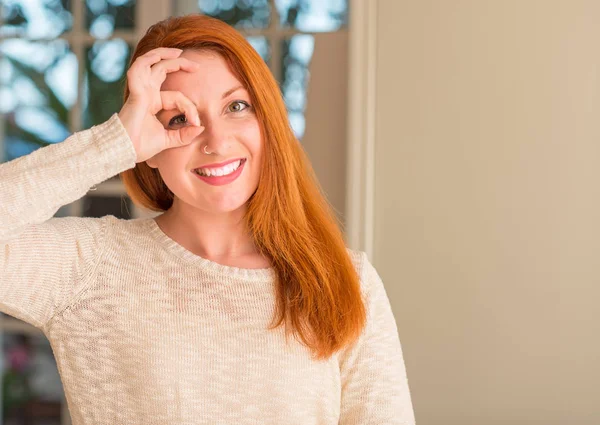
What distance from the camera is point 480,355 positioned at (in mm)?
2297

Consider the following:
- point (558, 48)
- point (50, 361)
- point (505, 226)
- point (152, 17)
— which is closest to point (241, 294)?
point (505, 226)

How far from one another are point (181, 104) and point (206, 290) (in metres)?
0.35

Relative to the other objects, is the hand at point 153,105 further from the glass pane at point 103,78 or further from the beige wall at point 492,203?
the glass pane at point 103,78

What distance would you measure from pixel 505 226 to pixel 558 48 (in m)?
0.54

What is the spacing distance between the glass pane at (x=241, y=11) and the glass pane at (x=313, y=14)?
67 millimetres

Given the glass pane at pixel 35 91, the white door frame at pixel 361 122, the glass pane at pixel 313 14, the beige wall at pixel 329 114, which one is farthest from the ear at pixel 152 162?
the glass pane at pixel 35 91

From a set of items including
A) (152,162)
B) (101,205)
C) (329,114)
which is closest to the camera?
(152,162)

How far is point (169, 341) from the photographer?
54.9 inches

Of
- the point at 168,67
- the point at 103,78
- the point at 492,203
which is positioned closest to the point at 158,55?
the point at 168,67

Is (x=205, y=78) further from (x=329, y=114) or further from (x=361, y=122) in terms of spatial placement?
(x=329, y=114)

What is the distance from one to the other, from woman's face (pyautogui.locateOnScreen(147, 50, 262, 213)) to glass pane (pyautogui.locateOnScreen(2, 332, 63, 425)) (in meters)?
2.16

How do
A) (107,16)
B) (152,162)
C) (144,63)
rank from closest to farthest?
1. (144,63)
2. (152,162)
3. (107,16)

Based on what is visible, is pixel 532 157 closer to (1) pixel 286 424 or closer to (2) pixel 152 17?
(1) pixel 286 424

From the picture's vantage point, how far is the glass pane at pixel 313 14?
279 centimetres
